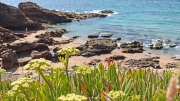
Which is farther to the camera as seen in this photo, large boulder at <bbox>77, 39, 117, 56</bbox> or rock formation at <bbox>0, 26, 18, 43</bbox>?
rock formation at <bbox>0, 26, 18, 43</bbox>

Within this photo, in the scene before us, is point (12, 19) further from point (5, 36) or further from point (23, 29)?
point (5, 36)

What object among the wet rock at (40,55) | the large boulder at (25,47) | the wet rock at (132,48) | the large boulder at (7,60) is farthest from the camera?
the wet rock at (132,48)

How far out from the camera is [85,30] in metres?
31.9

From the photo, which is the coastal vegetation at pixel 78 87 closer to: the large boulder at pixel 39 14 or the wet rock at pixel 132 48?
the wet rock at pixel 132 48

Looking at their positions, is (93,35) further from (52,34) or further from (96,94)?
(96,94)

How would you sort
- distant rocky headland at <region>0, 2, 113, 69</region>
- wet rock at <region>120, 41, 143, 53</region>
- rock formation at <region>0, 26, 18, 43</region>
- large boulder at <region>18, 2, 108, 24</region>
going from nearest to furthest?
distant rocky headland at <region>0, 2, 113, 69</region>
wet rock at <region>120, 41, 143, 53</region>
rock formation at <region>0, 26, 18, 43</region>
large boulder at <region>18, 2, 108, 24</region>

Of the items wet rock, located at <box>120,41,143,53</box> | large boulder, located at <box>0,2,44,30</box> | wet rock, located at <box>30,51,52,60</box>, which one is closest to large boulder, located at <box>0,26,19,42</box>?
wet rock, located at <box>30,51,52,60</box>

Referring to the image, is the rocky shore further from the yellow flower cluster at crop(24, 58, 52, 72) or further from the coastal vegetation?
the yellow flower cluster at crop(24, 58, 52, 72)

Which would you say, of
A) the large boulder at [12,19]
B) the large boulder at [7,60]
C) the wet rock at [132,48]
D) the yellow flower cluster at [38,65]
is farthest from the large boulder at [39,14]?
the yellow flower cluster at [38,65]

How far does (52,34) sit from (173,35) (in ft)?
38.2

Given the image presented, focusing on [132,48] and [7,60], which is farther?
[132,48]

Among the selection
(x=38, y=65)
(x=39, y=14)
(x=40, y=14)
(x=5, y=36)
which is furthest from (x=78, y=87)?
(x=40, y=14)

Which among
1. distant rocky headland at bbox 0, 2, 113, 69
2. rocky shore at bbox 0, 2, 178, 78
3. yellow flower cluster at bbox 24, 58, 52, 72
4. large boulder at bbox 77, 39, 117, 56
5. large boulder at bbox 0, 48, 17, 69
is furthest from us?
large boulder at bbox 77, 39, 117, 56

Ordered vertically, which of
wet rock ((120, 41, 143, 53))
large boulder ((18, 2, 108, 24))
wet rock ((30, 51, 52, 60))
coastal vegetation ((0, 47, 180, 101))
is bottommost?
wet rock ((120, 41, 143, 53))
